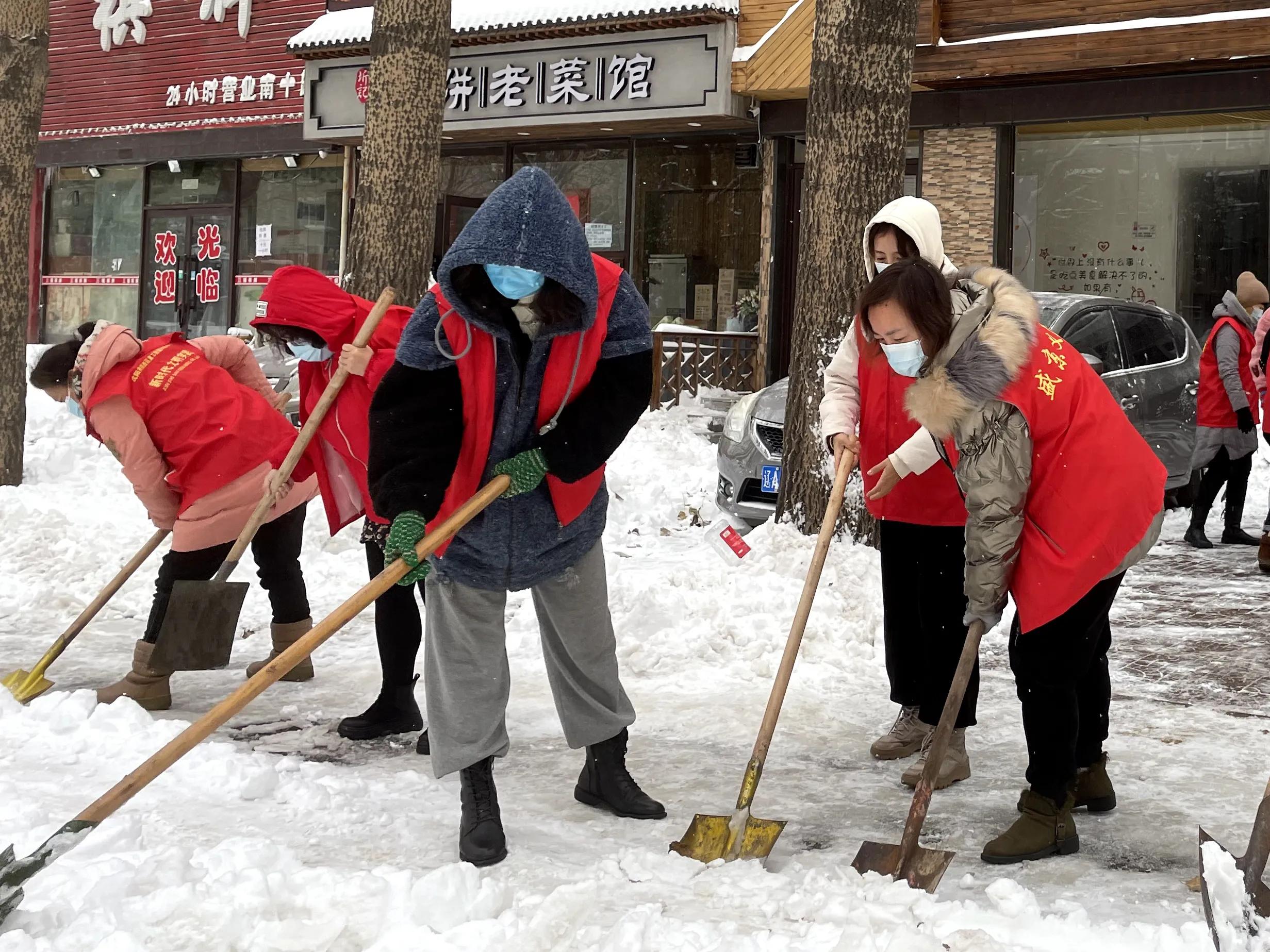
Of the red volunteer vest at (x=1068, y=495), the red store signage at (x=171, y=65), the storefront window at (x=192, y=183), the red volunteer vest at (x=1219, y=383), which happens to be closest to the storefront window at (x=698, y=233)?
the red store signage at (x=171, y=65)

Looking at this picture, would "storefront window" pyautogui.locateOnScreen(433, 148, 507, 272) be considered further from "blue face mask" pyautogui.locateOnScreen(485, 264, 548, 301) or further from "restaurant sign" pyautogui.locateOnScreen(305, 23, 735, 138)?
"blue face mask" pyautogui.locateOnScreen(485, 264, 548, 301)

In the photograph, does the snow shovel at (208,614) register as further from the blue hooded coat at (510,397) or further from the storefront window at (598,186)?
the storefront window at (598,186)

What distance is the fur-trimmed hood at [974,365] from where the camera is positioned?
332cm

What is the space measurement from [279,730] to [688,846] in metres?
1.98

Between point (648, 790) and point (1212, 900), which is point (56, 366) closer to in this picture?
point (648, 790)

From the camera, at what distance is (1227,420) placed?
29.6 feet

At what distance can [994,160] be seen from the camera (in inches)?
503

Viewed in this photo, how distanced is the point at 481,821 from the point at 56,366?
2.83 metres

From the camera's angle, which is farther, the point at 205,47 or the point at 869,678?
the point at 205,47

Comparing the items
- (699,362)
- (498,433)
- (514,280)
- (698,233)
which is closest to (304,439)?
(498,433)

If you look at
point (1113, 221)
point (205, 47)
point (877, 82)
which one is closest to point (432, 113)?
point (877, 82)

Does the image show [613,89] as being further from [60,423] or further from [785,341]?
[60,423]

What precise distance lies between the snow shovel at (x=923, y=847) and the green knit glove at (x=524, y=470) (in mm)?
1255

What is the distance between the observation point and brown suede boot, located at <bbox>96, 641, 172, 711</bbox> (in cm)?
511
